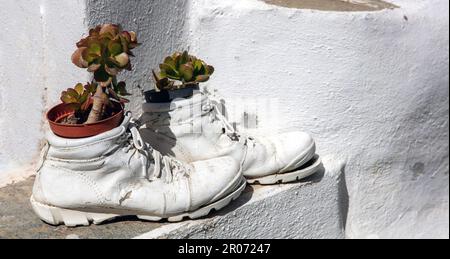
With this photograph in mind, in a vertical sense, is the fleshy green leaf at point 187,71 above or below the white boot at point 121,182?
above

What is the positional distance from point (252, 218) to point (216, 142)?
0.82 ft

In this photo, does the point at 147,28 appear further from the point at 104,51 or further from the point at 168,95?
the point at 104,51

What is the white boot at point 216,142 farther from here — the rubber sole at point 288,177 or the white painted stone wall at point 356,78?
the white painted stone wall at point 356,78

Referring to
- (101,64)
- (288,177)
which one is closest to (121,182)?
(101,64)

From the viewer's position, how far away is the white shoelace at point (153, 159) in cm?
161

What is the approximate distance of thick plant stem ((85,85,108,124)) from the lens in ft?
5.00

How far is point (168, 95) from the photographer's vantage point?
1770 millimetres

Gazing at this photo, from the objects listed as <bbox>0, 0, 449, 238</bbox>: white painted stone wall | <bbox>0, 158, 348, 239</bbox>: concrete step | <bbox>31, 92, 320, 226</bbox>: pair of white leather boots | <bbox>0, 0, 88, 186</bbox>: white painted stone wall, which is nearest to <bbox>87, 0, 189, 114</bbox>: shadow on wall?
<bbox>0, 0, 449, 238</bbox>: white painted stone wall

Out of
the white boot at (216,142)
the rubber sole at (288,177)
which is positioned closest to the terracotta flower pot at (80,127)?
→ the white boot at (216,142)

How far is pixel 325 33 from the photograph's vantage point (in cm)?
207

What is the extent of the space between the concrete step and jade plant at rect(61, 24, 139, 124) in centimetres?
30

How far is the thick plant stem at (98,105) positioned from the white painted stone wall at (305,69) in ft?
1.16

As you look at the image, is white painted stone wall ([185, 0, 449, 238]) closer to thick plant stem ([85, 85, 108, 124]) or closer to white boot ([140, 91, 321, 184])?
white boot ([140, 91, 321, 184])
